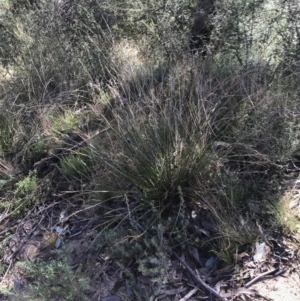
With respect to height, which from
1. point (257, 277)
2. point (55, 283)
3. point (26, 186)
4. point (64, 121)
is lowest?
point (257, 277)

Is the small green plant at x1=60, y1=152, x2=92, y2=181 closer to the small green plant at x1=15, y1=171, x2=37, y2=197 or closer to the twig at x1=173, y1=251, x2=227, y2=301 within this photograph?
the small green plant at x1=15, y1=171, x2=37, y2=197

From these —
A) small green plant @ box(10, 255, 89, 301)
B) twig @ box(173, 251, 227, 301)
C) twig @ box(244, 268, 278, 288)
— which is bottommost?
twig @ box(244, 268, 278, 288)

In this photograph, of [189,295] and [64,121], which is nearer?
[189,295]

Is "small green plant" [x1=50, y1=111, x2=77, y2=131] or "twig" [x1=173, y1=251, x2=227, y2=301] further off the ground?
"small green plant" [x1=50, y1=111, x2=77, y2=131]

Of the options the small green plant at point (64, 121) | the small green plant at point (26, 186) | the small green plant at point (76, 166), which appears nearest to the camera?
the small green plant at point (76, 166)

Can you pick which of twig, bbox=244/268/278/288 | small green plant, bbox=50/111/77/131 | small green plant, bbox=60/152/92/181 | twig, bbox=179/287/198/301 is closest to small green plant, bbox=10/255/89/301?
twig, bbox=179/287/198/301

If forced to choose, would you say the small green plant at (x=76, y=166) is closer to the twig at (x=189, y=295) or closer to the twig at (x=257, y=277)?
the twig at (x=189, y=295)

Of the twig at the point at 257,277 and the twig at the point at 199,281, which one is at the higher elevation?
the twig at the point at 199,281

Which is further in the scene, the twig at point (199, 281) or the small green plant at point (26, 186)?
the small green plant at point (26, 186)

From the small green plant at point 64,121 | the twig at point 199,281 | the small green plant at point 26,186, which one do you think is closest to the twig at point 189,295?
the twig at point 199,281

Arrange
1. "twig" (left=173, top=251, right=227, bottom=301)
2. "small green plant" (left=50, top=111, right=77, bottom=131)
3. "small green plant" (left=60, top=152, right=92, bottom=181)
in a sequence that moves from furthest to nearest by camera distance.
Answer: "small green plant" (left=50, top=111, right=77, bottom=131) < "small green plant" (left=60, top=152, right=92, bottom=181) < "twig" (left=173, top=251, right=227, bottom=301)

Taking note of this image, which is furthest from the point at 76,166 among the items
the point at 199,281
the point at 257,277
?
the point at 257,277

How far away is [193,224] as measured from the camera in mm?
2535

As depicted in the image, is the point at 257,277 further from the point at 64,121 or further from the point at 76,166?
the point at 64,121
